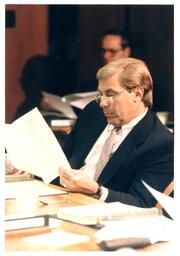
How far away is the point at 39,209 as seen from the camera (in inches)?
85.6

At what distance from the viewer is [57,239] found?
1.87 m

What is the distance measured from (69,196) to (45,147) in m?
0.21

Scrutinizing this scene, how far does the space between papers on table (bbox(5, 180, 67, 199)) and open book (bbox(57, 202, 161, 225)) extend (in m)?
0.29

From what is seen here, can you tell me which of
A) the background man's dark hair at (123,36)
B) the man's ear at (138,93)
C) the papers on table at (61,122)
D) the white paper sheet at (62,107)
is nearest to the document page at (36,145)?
the man's ear at (138,93)

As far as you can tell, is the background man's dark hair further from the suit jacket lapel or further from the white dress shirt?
the suit jacket lapel

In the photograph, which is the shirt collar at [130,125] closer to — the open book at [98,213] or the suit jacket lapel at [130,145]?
the suit jacket lapel at [130,145]

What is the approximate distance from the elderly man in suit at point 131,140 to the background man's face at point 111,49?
1.47 metres

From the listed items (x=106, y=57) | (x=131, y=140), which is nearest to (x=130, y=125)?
(x=131, y=140)

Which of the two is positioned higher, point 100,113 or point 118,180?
point 100,113

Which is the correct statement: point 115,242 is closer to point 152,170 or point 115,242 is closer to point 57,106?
point 152,170

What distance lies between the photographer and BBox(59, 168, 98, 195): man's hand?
240 centimetres

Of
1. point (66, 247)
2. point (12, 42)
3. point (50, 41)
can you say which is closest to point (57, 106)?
point (12, 42)

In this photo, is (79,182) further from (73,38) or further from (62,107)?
(73,38)

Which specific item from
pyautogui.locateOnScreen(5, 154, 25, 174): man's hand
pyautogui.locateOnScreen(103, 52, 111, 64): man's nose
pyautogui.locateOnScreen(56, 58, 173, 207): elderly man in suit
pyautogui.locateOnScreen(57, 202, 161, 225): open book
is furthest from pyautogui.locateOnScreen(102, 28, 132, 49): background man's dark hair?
pyautogui.locateOnScreen(57, 202, 161, 225): open book
